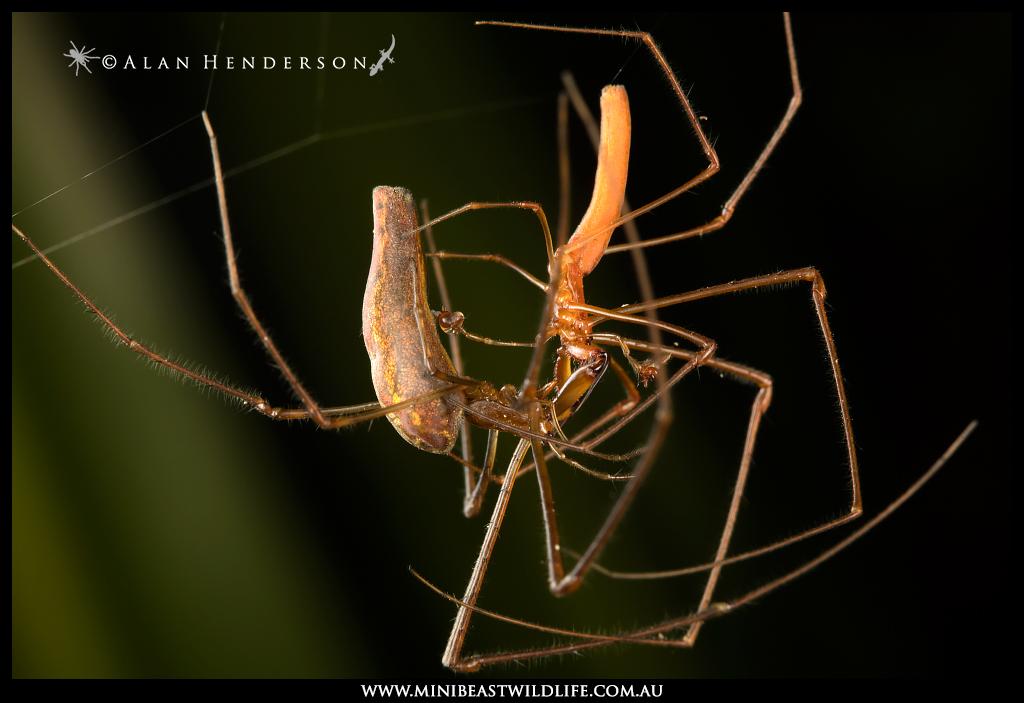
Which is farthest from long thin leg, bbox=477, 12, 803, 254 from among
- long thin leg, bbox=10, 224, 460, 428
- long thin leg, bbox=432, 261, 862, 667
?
long thin leg, bbox=10, 224, 460, 428

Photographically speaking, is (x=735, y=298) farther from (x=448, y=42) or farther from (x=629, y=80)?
(x=448, y=42)

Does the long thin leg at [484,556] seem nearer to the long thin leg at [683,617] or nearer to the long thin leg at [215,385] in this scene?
the long thin leg at [683,617]

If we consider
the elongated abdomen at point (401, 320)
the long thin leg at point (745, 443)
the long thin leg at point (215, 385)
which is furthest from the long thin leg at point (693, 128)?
the long thin leg at point (215, 385)

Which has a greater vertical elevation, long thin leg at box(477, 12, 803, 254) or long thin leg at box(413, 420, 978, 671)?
long thin leg at box(477, 12, 803, 254)

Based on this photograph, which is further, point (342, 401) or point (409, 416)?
point (342, 401)

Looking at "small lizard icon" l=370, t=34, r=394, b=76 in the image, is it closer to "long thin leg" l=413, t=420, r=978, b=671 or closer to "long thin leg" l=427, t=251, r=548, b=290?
"long thin leg" l=427, t=251, r=548, b=290

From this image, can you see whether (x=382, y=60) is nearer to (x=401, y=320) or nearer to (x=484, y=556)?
(x=401, y=320)

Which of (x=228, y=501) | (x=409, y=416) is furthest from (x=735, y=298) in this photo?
(x=228, y=501)

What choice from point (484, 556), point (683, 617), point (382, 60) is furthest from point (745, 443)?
point (382, 60)
